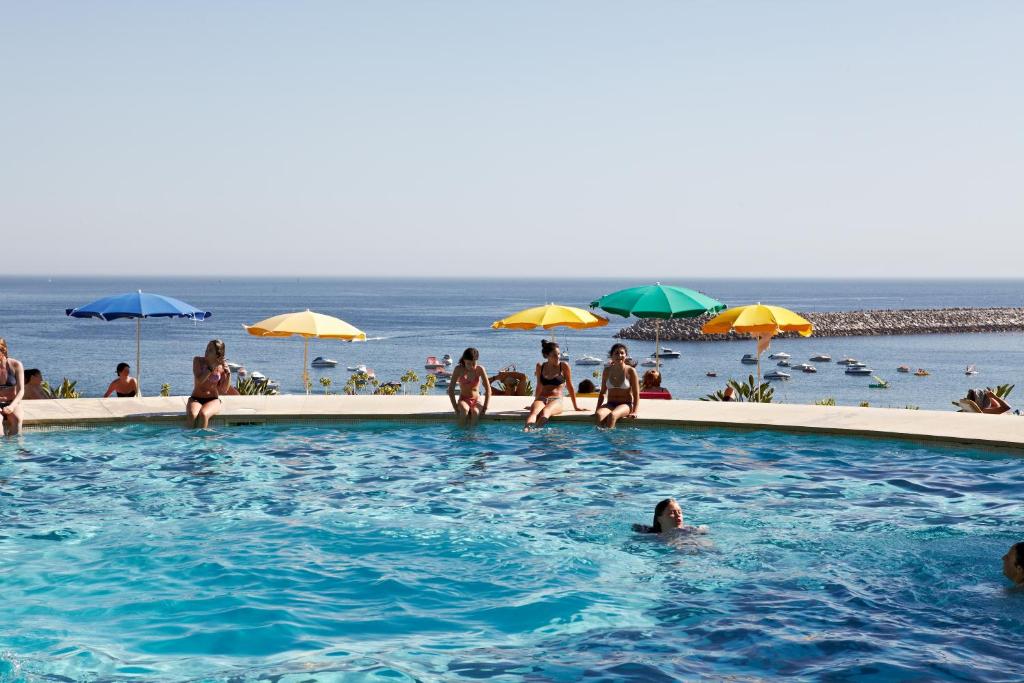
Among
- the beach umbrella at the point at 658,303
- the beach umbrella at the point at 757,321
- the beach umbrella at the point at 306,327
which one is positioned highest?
the beach umbrella at the point at 658,303

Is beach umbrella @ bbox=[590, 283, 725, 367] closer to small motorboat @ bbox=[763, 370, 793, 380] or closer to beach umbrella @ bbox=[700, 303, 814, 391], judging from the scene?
beach umbrella @ bbox=[700, 303, 814, 391]

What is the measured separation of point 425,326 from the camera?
125938mm

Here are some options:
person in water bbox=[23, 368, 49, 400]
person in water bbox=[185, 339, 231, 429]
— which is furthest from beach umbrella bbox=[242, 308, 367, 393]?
person in water bbox=[23, 368, 49, 400]

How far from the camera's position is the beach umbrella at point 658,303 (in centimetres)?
1802

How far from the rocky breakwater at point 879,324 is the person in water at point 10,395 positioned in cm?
9302

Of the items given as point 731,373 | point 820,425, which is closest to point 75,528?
point 820,425

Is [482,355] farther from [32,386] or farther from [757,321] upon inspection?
[32,386]

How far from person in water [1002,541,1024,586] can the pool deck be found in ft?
18.8

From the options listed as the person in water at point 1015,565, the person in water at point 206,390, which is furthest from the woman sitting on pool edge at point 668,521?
the person in water at point 206,390

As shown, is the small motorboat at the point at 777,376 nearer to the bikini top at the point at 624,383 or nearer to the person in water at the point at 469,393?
the bikini top at the point at 624,383

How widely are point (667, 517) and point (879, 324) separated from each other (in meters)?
A: 119

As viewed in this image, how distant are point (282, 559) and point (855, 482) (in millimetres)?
6864

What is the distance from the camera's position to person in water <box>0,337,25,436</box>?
14602 mm

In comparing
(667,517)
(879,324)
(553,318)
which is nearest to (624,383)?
(553,318)
